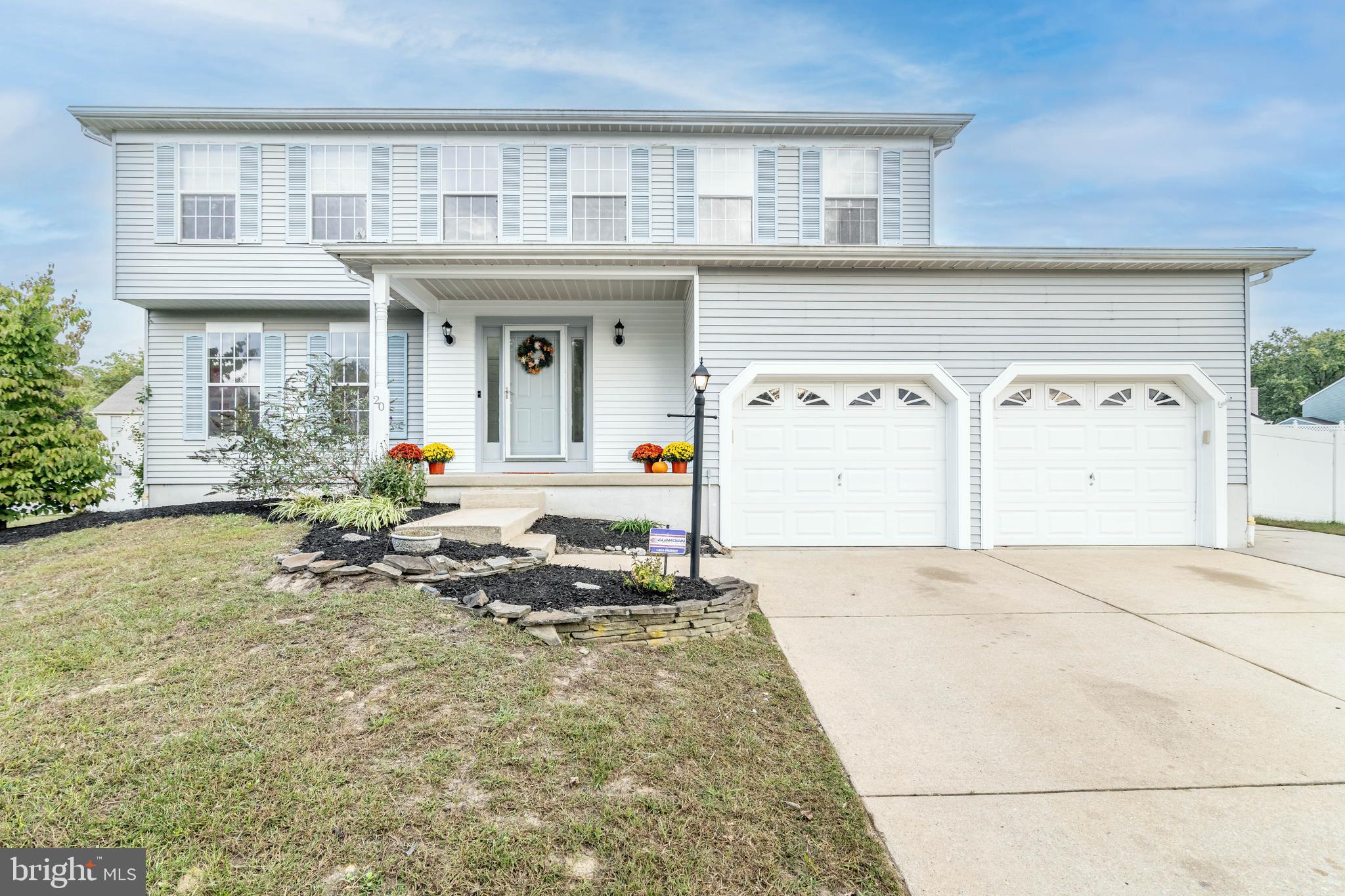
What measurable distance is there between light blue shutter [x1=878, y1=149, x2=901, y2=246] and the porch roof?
2.84m

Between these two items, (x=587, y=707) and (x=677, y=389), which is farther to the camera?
(x=677, y=389)

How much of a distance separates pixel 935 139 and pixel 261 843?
37.2ft

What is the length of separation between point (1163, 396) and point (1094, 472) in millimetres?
1305

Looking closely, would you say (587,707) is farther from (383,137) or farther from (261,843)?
(383,137)

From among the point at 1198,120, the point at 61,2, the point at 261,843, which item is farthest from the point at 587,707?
the point at 1198,120

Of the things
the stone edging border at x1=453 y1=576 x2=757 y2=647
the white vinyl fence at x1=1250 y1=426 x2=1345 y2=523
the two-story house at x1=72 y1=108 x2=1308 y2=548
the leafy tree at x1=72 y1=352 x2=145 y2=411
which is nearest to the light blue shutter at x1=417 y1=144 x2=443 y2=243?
the two-story house at x1=72 y1=108 x2=1308 y2=548

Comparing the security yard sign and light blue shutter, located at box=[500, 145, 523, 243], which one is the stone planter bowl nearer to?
the security yard sign

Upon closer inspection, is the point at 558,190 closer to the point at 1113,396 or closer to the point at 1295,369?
the point at 1113,396

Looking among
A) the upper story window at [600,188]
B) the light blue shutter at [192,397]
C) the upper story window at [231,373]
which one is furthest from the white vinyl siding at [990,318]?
the light blue shutter at [192,397]

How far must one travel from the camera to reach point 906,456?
278 inches

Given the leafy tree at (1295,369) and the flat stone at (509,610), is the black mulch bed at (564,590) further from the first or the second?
the leafy tree at (1295,369)

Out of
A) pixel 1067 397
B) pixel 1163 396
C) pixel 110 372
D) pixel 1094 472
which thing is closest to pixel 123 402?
pixel 110 372

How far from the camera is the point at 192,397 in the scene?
901 centimetres

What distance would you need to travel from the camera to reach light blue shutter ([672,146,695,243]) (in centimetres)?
923
